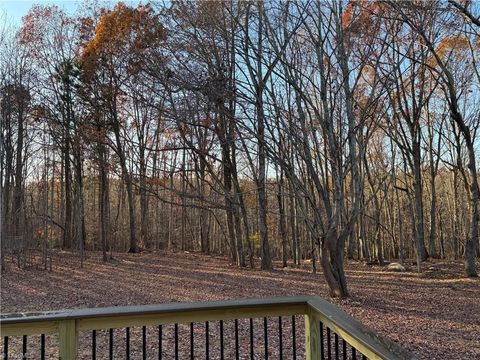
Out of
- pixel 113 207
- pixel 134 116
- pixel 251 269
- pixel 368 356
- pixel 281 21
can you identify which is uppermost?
pixel 134 116

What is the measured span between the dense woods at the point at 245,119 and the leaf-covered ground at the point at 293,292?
2.62 feet

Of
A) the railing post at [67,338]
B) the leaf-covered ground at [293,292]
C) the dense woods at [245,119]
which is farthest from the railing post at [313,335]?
the dense woods at [245,119]

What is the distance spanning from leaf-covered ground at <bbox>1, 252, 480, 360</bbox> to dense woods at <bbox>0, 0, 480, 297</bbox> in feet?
2.62

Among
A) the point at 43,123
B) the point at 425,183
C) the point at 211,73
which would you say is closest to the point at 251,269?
the point at 211,73

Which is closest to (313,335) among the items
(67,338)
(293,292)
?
(67,338)

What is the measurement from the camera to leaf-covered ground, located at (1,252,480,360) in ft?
14.1

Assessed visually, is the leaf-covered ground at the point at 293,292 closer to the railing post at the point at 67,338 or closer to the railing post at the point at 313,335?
the railing post at the point at 313,335

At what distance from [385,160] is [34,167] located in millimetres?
14354

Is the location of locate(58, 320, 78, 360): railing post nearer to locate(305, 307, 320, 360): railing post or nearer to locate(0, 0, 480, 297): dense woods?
locate(305, 307, 320, 360): railing post

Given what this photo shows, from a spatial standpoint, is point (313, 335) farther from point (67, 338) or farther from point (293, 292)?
point (293, 292)

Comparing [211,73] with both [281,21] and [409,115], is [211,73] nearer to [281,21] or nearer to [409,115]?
[281,21]

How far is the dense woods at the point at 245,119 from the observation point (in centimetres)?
638

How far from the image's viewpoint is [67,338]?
5.44ft

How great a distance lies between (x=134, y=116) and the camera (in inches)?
615
